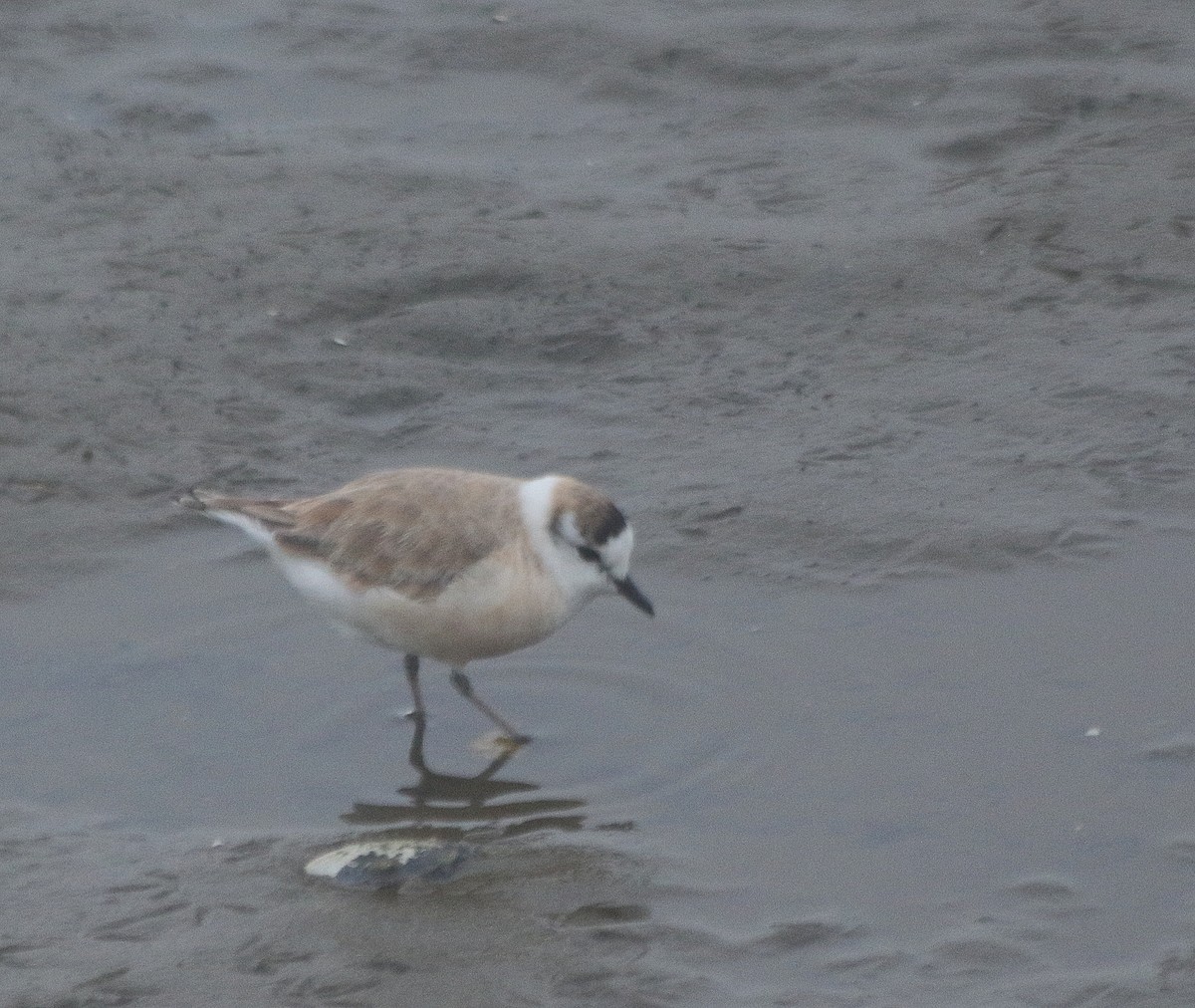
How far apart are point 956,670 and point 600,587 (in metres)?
1.42

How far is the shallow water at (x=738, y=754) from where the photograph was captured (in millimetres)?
6852

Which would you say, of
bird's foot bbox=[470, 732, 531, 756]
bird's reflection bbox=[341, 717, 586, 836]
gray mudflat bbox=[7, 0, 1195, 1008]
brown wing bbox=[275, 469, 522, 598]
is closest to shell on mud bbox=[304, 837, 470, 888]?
gray mudflat bbox=[7, 0, 1195, 1008]

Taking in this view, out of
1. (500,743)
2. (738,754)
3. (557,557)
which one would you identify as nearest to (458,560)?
(557,557)

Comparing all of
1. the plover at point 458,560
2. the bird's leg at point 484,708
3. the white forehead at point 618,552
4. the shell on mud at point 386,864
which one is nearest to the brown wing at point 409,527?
the plover at point 458,560

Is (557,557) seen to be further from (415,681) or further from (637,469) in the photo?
(637,469)

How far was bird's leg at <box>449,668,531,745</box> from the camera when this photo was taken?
27.4ft

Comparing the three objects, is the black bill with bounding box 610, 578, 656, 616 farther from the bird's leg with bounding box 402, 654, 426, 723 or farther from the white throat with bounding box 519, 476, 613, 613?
the bird's leg with bounding box 402, 654, 426, 723

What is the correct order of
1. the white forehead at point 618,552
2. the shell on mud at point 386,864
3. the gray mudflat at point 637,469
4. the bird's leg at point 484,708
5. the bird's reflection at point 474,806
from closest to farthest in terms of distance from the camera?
the gray mudflat at point 637,469 < the shell on mud at point 386,864 < the bird's reflection at point 474,806 < the white forehead at point 618,552 < the bird's leg at point 484,708

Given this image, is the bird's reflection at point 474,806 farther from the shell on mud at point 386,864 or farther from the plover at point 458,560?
the shell on mud at point 386,864

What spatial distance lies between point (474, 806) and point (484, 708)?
572 mm

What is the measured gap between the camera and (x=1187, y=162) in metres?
12.7

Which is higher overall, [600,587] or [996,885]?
[600,587]

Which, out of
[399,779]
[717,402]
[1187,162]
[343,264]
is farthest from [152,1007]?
[1187,162]

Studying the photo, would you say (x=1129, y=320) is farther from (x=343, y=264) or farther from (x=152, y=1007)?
(x=152, y=1007)
